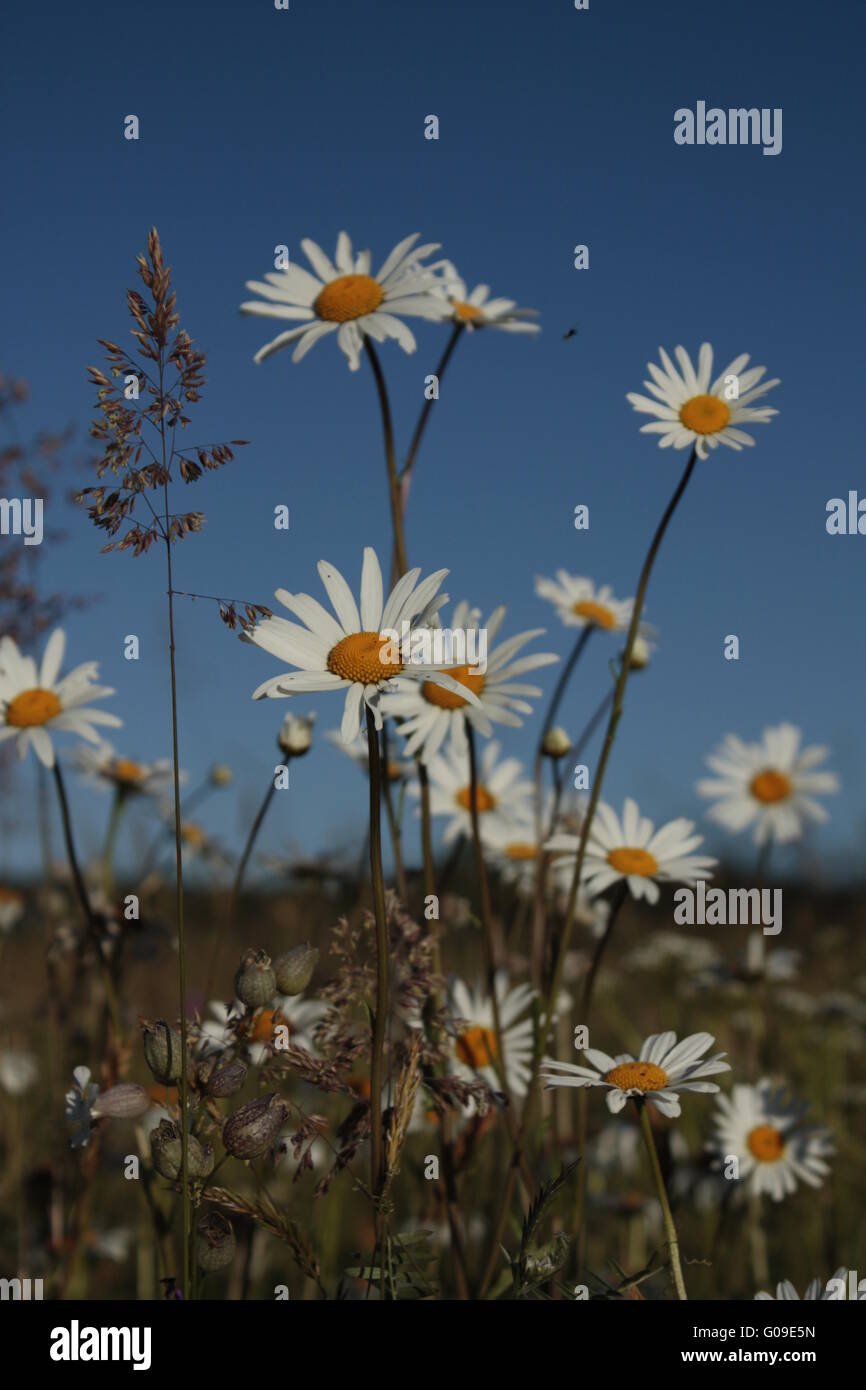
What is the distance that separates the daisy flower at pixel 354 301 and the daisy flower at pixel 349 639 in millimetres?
300

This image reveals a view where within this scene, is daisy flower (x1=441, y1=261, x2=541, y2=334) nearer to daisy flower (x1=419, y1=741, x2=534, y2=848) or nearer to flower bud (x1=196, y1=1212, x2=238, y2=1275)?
daisy flower (x1=419, y1=741, x2=534, y2=848)

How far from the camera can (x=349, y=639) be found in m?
1.12

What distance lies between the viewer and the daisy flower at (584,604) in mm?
2074

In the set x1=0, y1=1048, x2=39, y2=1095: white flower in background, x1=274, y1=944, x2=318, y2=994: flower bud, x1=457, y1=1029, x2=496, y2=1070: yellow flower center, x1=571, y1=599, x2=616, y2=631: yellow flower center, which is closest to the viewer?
x1=274, y1=944, x2=318, y2=994: flower bud

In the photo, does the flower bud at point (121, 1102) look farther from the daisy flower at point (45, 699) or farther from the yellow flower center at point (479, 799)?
the yellow flower center at point (479, 799)

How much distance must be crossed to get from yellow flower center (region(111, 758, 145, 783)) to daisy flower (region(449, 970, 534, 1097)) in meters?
0.75

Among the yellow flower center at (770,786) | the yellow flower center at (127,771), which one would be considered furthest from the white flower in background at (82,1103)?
the yellow flower center at (770,786)

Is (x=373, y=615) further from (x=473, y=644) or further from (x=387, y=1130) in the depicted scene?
(x=387, y=1130)

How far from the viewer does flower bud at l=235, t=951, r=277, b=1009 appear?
105cm

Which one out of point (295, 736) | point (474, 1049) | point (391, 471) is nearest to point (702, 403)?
point (391, 471)

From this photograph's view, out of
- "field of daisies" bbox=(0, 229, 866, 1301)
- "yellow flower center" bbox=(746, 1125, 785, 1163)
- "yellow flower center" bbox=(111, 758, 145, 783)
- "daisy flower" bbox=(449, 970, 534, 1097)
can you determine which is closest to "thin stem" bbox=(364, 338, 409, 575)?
"field of daisies" bbox=(0, 229, 866, 1301)

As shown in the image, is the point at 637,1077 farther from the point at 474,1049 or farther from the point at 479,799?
the point at 479,799

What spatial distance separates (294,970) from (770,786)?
1.54 metres

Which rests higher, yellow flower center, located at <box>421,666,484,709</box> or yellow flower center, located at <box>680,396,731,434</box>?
yellow flower center, located at <box>680,396,731,434</box>
